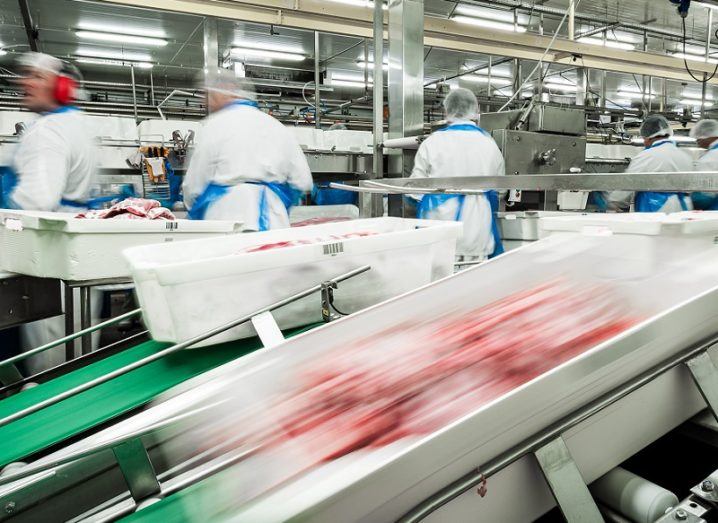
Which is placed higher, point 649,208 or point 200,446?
point 649,208

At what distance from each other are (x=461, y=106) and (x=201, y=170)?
162 cm

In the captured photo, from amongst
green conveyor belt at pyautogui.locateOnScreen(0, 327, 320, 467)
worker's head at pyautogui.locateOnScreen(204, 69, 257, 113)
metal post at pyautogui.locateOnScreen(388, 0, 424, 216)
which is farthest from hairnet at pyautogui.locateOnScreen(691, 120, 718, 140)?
green conveyor belt at pyautogui.locateOnScreen(0, 327, 320, 467)

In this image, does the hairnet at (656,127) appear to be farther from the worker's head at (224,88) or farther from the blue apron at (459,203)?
the worker's head at (224,88)

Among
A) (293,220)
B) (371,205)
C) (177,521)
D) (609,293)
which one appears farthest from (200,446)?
(293,220)

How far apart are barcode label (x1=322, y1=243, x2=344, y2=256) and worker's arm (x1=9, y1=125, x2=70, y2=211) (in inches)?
69.3

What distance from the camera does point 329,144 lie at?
4668mm

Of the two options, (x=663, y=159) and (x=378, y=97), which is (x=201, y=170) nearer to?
(x=378, y=97)

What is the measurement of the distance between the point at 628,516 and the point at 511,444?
24 cm

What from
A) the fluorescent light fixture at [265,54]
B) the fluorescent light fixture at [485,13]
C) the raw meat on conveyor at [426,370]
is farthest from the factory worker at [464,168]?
the fluorescent light fixture at [265,54]

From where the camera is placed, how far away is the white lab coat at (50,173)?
2.33 m

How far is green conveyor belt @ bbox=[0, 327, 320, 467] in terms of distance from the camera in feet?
3.08

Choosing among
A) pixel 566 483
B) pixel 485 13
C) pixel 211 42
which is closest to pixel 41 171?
pixel 566 483

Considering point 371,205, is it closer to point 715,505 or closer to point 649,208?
point 649,208

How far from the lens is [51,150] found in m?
2.37
